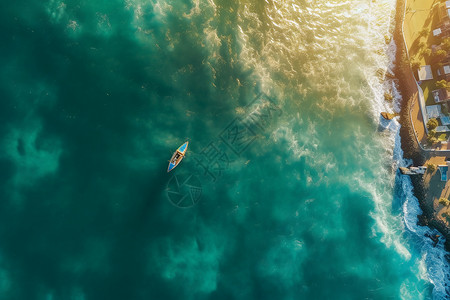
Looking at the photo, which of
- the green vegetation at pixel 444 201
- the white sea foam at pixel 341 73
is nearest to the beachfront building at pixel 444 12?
the white sea foam at pixel 341 73

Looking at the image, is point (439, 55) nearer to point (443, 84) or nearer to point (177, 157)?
point (443, 84)

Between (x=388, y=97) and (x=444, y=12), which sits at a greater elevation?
(x=444, y=12)

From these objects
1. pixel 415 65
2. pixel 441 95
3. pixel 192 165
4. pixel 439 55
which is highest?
pixel 192 165

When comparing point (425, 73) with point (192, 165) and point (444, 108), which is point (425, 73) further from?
point (192, 165)

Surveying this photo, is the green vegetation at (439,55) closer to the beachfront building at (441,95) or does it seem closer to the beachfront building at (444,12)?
the beachfront building at (441,95)

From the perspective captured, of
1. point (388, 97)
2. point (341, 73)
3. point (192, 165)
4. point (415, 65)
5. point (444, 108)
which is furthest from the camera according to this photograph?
point (341, 73)

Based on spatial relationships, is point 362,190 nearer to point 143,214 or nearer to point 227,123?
point 227,123

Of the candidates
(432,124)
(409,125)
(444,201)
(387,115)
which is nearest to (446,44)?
(432,124)

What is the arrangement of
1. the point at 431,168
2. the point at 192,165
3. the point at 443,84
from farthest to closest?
the point at 192,165
the point at 431,168
the point at 443,84

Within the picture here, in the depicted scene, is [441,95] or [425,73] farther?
[425,73]
